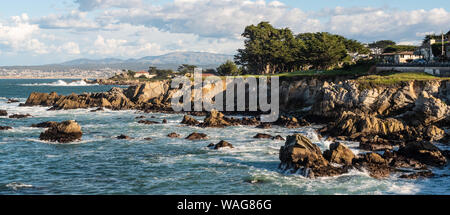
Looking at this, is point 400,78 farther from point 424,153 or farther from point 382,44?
point 382,44

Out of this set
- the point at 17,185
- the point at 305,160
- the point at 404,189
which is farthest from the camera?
the point at 305,160

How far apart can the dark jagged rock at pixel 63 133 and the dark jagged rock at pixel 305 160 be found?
1003 inches

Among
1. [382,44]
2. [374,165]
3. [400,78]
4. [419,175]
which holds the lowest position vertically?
[419,175]

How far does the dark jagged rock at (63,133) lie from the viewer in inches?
1927

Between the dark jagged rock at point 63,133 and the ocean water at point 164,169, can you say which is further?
the dark jagged rock at point 63,133

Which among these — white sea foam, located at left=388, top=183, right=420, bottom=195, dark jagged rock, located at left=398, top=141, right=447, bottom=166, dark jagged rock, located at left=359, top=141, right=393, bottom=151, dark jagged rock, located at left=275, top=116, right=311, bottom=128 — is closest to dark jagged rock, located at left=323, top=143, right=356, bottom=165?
dark jagged rock, located at left=398, top=141, right=447, bottom=166

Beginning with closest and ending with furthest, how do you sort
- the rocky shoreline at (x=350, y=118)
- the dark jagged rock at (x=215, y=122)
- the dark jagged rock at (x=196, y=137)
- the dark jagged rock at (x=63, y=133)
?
the rocky shoreline at (x=350, y=118) < the dark jagged rock at (x=63, y=133) < the dark jagged rock at (x=196, y=137) < the dark jagged rock at (x=215, y=122)

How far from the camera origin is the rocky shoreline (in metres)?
34.0

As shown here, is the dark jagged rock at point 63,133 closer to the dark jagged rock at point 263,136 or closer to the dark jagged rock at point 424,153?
the dark jagged rock at point 263,136

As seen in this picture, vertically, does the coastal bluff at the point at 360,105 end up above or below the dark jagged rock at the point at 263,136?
above

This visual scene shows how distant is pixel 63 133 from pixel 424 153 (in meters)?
36.8

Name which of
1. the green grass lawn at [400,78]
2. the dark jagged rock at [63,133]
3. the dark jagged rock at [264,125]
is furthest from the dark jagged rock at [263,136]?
the green grass lawn at [400,78]

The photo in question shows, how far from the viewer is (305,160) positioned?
33.2 metres

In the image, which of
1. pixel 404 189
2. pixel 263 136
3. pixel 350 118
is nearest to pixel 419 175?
pixel 404 189
